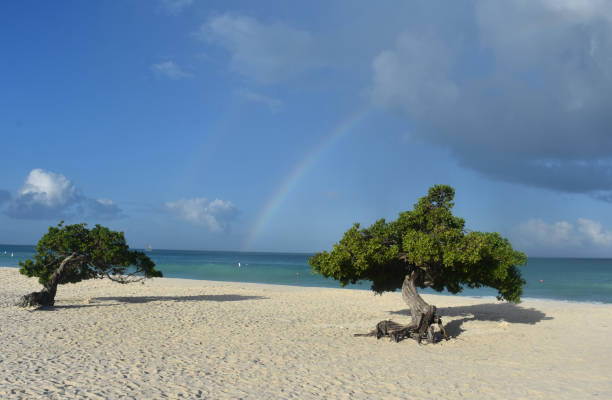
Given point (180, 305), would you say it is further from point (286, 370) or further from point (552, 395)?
point (552, 395)

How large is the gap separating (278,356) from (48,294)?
1356cm

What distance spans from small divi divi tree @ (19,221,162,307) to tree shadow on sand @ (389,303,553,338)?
14.3m

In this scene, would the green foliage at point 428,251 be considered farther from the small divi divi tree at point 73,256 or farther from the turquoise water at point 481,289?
the small divi divi tree at point 73,256

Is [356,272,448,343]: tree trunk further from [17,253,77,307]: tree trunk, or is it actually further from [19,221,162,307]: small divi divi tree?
[17,253,77,307]: tree trunk

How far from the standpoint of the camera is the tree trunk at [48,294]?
65.6ft

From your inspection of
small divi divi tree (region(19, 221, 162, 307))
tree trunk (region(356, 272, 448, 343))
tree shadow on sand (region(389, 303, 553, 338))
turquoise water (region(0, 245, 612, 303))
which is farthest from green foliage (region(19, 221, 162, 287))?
tree shadow on sand (region(389, 303, 553, 338))

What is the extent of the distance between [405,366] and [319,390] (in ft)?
11.2

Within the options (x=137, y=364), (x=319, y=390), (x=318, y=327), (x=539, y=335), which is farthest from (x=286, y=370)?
(x=539, y=335)

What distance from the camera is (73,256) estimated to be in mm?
21266

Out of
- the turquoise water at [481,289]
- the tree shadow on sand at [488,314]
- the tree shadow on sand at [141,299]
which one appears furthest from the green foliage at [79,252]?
the tree shadow on sand at [488,314]

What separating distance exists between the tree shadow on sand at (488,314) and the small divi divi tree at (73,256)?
14.3 meters

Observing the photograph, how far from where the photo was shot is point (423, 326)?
51.3 ft

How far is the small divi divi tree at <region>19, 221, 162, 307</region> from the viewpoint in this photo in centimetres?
2083

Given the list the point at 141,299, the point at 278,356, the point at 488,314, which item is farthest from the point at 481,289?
the point at 278,356
